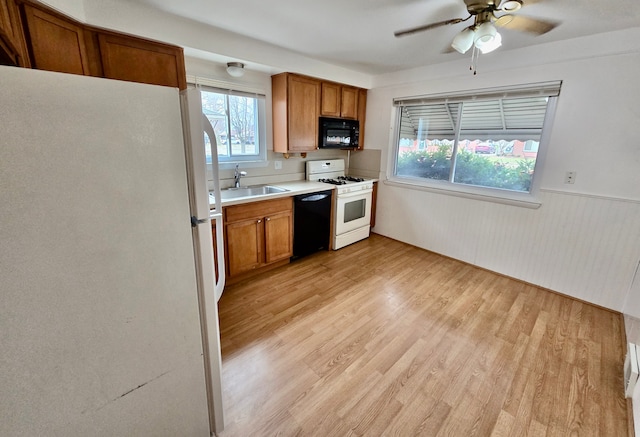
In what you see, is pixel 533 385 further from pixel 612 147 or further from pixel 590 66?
pixel 590 66

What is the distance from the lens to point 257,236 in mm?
2877

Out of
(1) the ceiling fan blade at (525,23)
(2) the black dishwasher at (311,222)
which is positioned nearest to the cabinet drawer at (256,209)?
(2) the black dishwasher at (311,222)

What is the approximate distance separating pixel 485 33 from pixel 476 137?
70.0 inches

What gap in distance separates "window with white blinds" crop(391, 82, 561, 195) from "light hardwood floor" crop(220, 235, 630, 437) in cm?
122

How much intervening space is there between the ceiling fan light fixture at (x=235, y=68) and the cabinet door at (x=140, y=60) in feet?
1.78

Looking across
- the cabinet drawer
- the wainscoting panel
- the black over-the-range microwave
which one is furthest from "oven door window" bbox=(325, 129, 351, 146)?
the wainscoting panel

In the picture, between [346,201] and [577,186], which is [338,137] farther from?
[577,186]

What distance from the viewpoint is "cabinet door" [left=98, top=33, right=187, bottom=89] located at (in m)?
1.97

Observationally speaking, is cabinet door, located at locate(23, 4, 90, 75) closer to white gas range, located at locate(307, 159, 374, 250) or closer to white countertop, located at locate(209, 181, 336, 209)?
white countertop, located at locate(209, 181, 336, 209)

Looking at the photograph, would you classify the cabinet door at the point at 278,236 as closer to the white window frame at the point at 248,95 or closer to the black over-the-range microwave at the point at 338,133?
the white window frame at the point at 248,95

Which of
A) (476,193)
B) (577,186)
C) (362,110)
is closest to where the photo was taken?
(577,186)

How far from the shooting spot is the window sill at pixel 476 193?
284cm

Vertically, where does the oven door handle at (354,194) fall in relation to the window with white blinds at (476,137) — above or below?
below

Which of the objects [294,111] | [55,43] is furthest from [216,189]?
[294,111]
